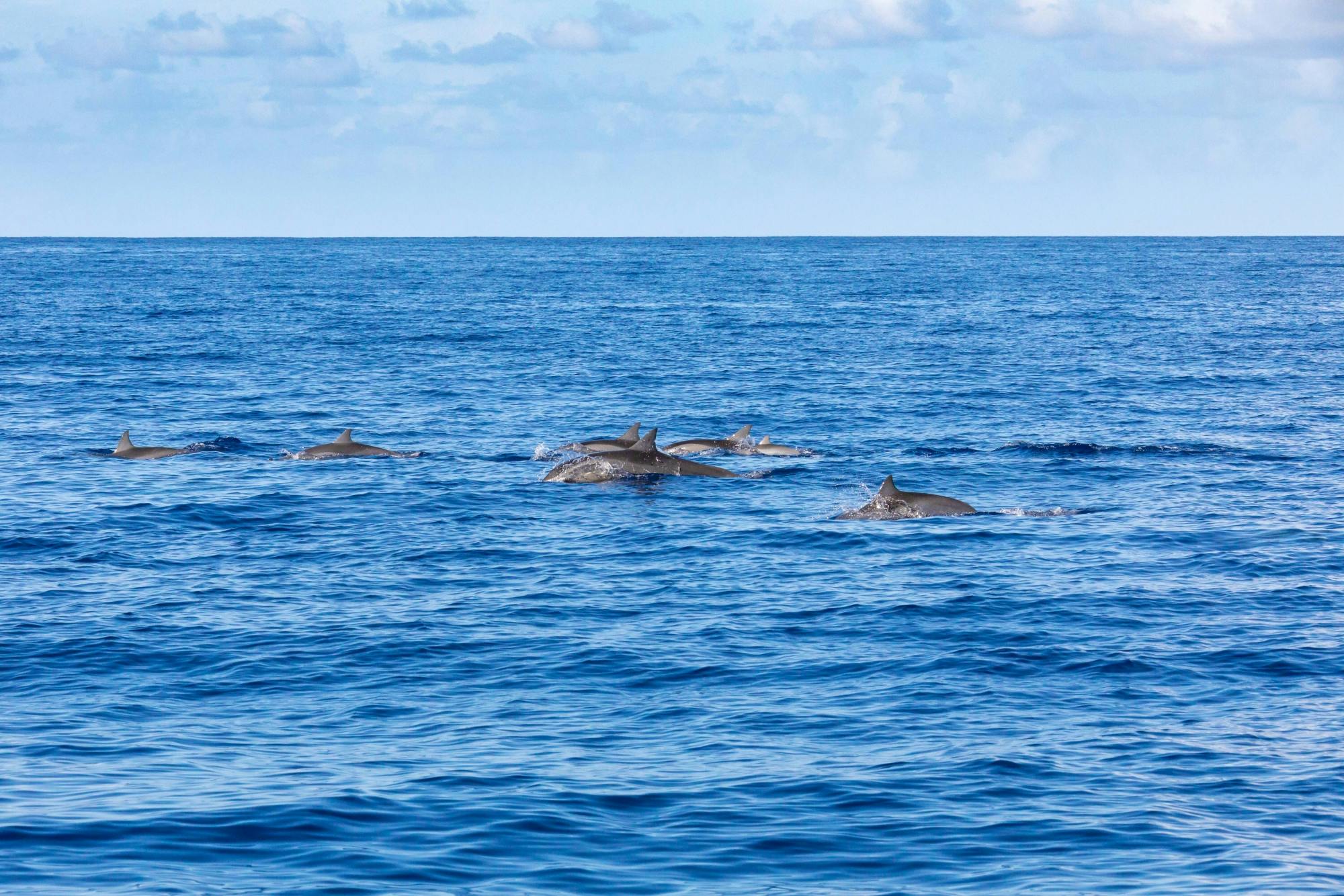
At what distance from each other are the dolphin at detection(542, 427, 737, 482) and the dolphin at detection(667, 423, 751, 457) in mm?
3564

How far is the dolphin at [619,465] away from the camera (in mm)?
34969

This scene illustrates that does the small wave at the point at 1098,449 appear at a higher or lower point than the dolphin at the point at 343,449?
higher

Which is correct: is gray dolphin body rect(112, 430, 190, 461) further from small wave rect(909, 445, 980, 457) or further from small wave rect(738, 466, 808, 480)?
small wave rect(909, 445, 980, 457)

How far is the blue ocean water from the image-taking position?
1427cm

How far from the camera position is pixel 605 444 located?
125ft

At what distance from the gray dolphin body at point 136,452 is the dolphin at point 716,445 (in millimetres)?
12060

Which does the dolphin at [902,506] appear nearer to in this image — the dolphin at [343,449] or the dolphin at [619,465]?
the dolphin at [619,465]

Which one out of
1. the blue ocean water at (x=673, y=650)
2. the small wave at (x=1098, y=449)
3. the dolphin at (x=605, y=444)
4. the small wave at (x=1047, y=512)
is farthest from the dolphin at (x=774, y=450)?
the small wave at (x=1047, y=512)

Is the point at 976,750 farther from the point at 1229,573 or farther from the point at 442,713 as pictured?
the point at 1229,573

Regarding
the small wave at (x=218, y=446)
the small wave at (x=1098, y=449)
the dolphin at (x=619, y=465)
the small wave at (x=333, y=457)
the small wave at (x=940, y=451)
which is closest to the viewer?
the dolphin at (x=619, y=465)

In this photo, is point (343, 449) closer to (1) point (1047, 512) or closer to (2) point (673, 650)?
(1) point (1047, 512)

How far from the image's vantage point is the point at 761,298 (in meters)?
120

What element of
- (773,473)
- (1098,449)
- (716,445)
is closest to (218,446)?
(716,445)

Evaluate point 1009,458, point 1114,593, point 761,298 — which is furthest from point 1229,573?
point 761,298
